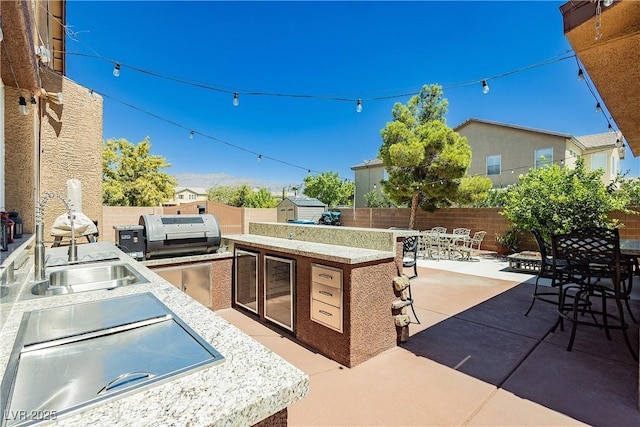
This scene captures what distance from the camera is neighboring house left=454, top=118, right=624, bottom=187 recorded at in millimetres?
13188

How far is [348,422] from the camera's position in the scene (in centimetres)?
200

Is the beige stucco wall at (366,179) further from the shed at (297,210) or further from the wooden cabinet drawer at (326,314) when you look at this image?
the wooden cabinet drawer at (326,314)

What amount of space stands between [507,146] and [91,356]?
17043 millimetres

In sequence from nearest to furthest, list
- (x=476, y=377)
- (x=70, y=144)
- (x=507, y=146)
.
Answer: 1. (x=476, y=377)
2. (x=70, y=144)
3. (x=507, y=146)

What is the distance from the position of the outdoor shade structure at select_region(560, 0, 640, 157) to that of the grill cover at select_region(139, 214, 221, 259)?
4131 millimetres

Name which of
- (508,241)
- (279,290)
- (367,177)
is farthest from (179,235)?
(367,177)

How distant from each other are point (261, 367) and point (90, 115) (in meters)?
7.23

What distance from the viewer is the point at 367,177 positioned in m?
20.4

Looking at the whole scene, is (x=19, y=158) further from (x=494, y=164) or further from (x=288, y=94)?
(x=494, y=164)

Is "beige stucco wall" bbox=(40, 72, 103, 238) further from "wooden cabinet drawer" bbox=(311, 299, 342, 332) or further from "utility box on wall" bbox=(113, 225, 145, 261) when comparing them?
"wooden cabinet drawer" bbox=(311, 299, 342, 332)

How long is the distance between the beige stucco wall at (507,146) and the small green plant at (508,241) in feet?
21.7

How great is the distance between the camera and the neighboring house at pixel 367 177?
19.6 meters

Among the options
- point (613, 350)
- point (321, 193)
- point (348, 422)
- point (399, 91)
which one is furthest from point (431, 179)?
point (321, 193)

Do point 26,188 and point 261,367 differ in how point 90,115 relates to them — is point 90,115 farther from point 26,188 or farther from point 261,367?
point 261,367
